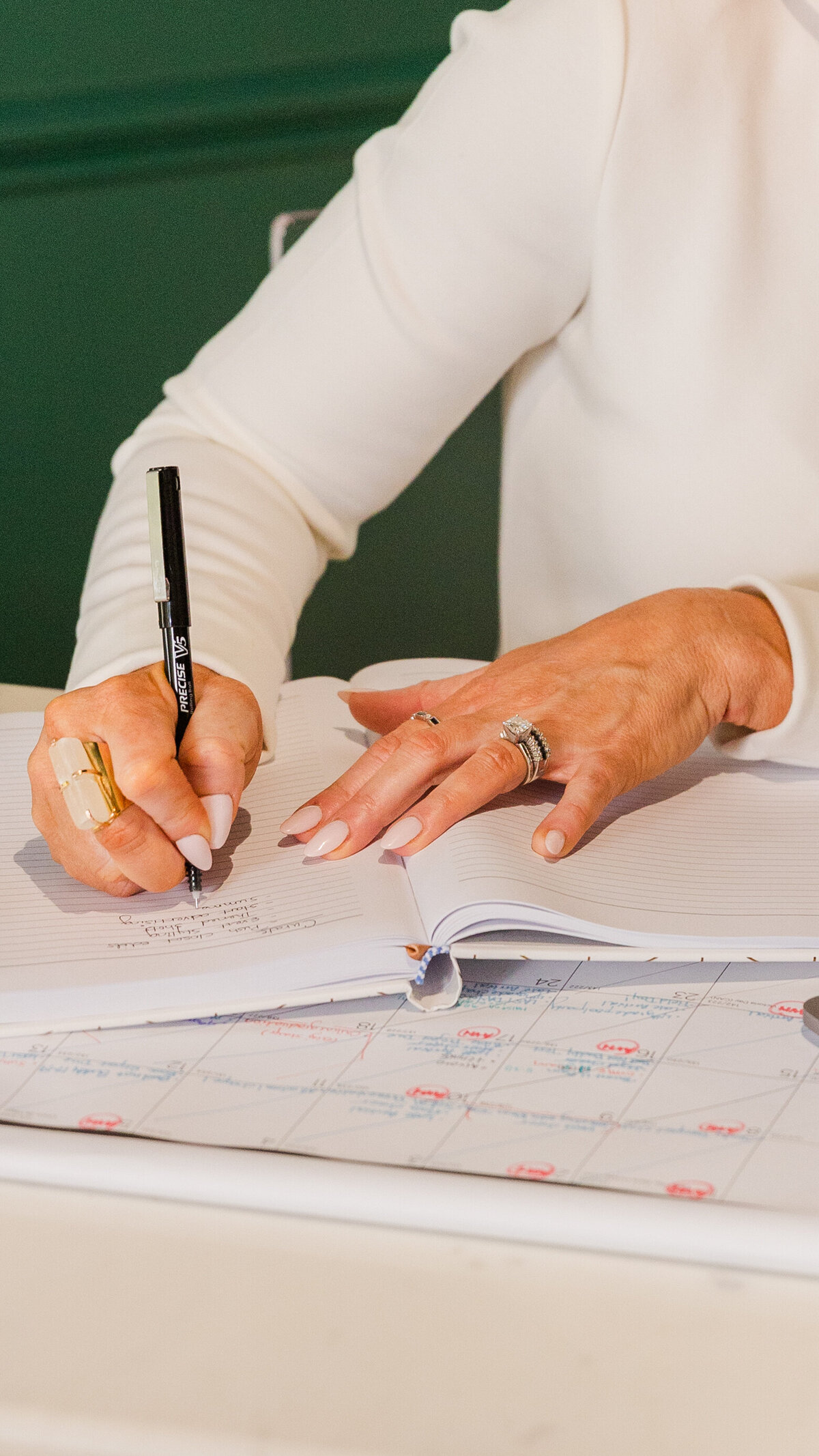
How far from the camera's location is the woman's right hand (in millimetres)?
611

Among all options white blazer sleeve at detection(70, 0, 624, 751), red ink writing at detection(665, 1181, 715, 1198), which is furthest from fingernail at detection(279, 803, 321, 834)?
red ink writing at detection(665, 1181, 715, 1198)

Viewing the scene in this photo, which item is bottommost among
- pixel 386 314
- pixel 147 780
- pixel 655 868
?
pixel 655 868

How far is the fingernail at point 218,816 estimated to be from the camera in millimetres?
649

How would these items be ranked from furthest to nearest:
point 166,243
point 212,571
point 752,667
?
point 166,243
point 212,571
point 752,667

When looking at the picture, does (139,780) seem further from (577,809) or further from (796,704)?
(796,704)

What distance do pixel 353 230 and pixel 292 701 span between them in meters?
0.40

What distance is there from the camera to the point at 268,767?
2.60 ft

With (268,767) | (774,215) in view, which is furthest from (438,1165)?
(774,215)

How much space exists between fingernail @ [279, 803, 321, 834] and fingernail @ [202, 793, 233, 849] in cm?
4

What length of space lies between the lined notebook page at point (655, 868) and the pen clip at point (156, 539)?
216 mm

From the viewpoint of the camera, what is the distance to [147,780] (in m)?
0.61

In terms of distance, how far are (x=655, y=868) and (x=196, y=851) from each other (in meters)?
0.26

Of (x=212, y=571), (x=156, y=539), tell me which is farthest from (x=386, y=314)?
(x=156, y=539)

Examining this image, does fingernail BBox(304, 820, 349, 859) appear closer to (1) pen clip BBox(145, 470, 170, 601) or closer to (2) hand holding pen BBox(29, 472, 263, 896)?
(2) hand holding pen BBox(29, 472, 263, 896)
